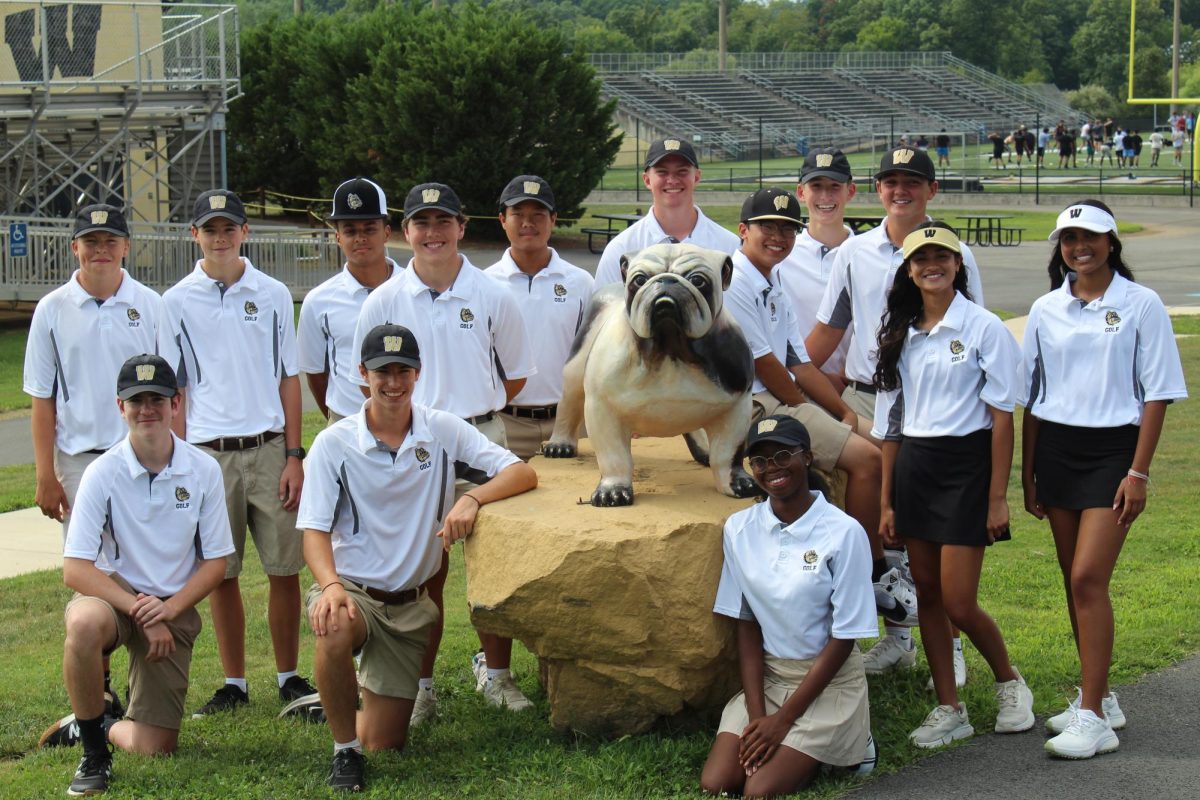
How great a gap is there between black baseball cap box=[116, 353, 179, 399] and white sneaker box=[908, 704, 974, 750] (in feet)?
10.8

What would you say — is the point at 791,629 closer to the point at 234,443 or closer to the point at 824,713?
the point at 824,713

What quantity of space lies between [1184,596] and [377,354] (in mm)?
4610

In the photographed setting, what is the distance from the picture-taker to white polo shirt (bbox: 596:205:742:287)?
6613mm

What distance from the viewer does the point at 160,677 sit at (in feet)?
19.0

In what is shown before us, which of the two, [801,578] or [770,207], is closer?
[801,578]

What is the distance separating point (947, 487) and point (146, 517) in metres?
3.19

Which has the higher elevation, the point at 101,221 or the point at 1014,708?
the point at 101,221

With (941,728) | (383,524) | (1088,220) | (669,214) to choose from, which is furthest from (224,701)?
(1088,220)

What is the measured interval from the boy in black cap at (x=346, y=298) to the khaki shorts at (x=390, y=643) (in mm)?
1043

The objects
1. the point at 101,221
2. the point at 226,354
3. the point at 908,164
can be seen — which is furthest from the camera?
the point at 226,354

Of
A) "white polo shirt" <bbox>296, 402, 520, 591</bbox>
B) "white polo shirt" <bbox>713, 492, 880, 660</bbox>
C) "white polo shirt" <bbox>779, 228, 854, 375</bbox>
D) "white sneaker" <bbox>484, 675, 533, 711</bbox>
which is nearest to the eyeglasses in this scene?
"white polo shirt" <bbox>713, 492, 880, 660</bbox>

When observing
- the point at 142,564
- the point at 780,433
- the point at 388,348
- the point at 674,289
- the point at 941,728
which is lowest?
the point at 941,728

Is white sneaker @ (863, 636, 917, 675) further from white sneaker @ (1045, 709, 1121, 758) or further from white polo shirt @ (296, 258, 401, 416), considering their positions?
white polo shirt @ (296, 258, 401, 416)

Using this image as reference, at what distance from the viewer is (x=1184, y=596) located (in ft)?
24.8
